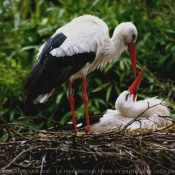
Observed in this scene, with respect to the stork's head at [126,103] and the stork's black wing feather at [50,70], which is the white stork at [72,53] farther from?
the stork's head at [126,103]

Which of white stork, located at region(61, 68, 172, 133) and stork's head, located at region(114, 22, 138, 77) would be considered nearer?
white stork, located at region(61, 68, 172, 133)

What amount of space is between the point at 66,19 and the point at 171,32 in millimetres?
1655

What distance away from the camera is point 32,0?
11008 mm

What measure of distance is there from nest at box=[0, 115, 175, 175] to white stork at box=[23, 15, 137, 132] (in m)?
0.97

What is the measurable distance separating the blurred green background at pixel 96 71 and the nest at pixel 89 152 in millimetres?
2526

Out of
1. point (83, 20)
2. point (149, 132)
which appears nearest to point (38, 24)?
point (83, 20)

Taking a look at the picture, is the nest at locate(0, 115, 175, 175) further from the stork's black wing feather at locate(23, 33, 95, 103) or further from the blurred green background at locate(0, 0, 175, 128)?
the blurred green background at locate(0, 0, 175, 128)

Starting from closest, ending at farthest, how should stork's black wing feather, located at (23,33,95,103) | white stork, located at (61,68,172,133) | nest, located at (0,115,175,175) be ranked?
nest, located at (0,115,175,175) → stork's black wing feather, located at (23,33,95,103) → white stork, located at (61,68,172,133)

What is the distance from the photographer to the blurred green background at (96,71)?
8.34 m

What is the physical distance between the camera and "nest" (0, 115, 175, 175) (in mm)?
5188

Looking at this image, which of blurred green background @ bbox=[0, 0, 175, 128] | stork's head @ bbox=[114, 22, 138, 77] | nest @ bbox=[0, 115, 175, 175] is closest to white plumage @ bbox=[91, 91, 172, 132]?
stork's head @ bbox=[114, 22, 138, 77]

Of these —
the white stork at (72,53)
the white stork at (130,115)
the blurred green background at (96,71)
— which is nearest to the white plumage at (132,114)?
the white stork at (130,115)

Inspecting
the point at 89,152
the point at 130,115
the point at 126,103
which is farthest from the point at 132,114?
the point at 89,152

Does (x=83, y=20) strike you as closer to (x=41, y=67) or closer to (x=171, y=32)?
(x=41, y=67)
